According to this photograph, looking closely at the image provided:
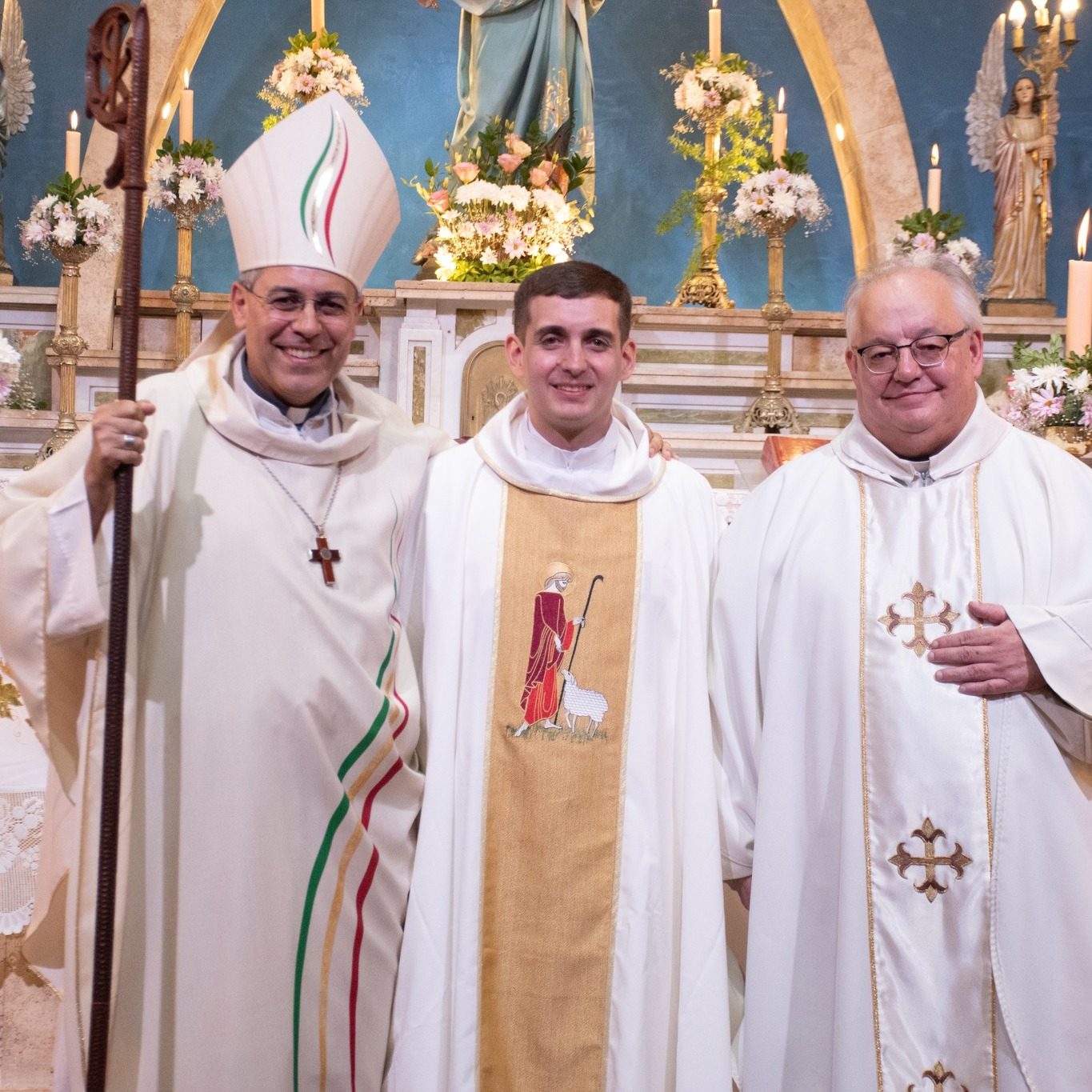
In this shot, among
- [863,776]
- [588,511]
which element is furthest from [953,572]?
[588,511]

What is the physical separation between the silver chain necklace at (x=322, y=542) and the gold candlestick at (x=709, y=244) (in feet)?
12.2

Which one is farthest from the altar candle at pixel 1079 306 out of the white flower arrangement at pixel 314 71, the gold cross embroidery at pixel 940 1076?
the white flower arrangement at pixel 314 71

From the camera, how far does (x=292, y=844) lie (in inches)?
100.0

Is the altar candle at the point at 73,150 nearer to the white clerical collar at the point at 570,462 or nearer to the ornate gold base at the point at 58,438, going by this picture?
the ornate gold base at the point at 58,438

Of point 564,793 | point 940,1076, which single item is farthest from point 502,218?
point 940,1076

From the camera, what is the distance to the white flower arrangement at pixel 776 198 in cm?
538

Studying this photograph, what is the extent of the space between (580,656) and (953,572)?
30.6 inches

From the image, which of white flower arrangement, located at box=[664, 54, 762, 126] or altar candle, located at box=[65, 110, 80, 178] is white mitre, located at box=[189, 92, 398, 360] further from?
white flower arrangement, located at box=[664, 54, 762, 126]

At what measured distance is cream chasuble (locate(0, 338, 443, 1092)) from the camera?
246 centimetres

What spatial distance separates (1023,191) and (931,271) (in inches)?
170

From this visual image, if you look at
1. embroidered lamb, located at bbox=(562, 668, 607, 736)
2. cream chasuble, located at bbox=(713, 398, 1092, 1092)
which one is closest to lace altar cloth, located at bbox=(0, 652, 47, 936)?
embroidered lamb, located at bbox=(562, 668, 607, 736)

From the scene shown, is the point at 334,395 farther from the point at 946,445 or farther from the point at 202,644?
the point at 946,445

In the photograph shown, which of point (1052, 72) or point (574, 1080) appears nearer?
point (574, 1080)

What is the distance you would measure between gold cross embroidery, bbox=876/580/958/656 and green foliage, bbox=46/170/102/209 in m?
3.71
